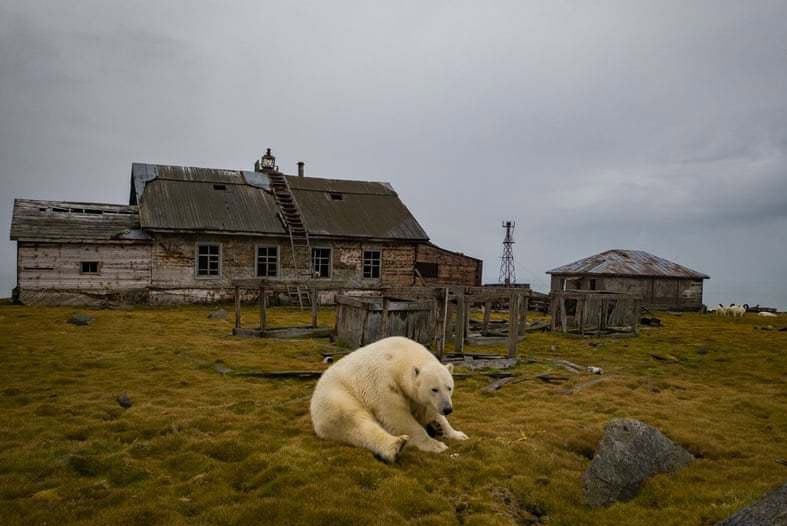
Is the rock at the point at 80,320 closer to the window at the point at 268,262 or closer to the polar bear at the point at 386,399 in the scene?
the window at the point at 268,262

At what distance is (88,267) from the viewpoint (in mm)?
23062

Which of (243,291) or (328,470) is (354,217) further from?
(328,470)

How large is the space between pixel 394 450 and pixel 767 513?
334 centimetres

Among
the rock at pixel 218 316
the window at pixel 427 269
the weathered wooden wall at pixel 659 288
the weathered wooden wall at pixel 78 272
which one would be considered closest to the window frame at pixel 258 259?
the weathered wooden wall at pixel 78 272

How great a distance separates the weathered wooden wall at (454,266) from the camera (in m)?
30.0

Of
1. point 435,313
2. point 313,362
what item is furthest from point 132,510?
point 435,313

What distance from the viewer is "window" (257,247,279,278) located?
26.4m

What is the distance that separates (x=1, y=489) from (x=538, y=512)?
5.38m

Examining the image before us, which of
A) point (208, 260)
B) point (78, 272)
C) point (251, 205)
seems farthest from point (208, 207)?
point (78, 272)

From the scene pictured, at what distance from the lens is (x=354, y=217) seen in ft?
97.2

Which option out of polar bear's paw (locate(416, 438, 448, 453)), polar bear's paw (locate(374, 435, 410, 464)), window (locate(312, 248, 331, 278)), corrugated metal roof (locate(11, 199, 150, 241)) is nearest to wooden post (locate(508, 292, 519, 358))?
polar bear's paw (locate(416, 438, 448, 453))

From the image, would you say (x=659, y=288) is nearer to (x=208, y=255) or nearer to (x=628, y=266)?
(x=628, y=266)

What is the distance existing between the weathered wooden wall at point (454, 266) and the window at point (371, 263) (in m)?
2.99

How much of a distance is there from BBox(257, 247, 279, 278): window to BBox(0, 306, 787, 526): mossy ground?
13781 millimetres
